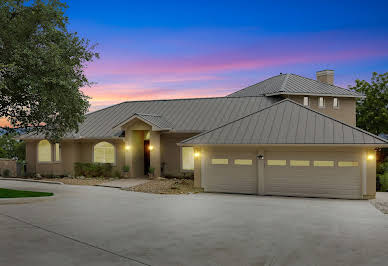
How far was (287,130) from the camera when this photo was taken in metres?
18.3

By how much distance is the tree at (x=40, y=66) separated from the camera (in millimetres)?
15938

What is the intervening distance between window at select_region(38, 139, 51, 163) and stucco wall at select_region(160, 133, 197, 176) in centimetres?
823

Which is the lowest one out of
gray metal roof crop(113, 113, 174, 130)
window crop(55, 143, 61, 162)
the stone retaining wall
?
the stone retaining wall

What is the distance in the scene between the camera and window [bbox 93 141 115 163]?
83.8 ft

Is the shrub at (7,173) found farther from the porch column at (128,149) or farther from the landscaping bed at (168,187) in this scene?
the landscaping bed at (168,187)

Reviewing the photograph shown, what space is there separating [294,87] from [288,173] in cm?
1553

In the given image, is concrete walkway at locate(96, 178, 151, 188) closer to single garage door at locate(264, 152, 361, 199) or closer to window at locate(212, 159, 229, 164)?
window at locate(212, 159, 229, 164)

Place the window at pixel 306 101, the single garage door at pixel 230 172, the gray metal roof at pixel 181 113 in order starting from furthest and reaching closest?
the window at pixel 306 101, the gray metal roof at pixel 181 113, the single garage door at pixel 230 172

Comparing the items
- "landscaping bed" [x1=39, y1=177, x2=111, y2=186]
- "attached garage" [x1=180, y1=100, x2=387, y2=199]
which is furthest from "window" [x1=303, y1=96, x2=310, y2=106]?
"landscaping bed" [x1=39, y1=177, x2=111, y2=186]

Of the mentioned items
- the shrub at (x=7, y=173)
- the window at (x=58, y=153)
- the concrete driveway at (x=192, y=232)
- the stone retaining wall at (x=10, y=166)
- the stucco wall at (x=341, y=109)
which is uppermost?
the stucco wall at (x=341, y=109)

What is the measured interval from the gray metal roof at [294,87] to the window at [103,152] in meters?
13.4

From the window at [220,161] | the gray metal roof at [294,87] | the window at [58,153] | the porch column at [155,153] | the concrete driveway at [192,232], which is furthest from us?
the gray metal roof at [294,87]

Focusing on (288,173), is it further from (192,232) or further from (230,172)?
(192,232)

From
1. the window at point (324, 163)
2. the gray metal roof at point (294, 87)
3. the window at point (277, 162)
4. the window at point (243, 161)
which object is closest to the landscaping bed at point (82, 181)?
the window at point (243, 161)
